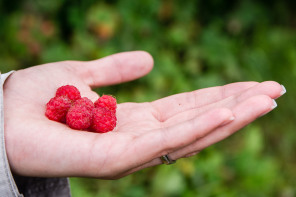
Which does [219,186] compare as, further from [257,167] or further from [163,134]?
[163,134]

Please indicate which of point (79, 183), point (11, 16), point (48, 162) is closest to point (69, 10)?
point (11, 16)

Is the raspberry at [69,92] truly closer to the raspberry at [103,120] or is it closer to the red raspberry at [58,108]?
the red raspberry at [58,108]

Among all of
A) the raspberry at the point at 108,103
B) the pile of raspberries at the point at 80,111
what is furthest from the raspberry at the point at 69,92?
the raspberry at the point at 108,103

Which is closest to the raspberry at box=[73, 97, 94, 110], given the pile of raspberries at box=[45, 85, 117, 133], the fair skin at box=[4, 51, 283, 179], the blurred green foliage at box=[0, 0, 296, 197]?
the pile of raspberries at box=[45, 85, 117, 133]

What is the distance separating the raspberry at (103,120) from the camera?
6.10 feet

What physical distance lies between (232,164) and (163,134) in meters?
1.85

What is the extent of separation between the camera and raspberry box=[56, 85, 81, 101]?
197cm

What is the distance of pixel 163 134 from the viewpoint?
4.87ft

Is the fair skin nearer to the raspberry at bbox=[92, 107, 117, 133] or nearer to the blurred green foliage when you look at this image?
the raspberry at bbox=[92, 107, 117, 133]

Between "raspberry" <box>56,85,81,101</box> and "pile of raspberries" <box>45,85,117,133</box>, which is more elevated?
"raspberry" <box>56,85,81,101</box>

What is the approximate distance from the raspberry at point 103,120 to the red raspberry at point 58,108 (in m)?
0.14

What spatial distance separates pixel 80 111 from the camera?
189cm

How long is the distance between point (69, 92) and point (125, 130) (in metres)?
0.37

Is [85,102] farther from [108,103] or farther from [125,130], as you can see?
[125,130]
